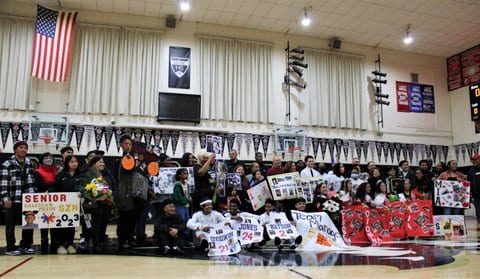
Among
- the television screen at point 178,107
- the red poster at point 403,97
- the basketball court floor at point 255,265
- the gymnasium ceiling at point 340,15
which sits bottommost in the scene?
the basketball court floor at point 255,265

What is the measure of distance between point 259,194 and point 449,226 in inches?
148

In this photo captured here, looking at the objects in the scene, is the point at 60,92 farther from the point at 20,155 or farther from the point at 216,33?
the point at 20,155

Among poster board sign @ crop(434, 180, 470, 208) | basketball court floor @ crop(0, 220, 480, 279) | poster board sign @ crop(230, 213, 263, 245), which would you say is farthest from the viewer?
poster board sign @ crop(434, 180, 470, 208)

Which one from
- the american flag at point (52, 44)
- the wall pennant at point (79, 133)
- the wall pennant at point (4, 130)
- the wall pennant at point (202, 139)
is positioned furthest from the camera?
the wall pennant at point (202, 139)

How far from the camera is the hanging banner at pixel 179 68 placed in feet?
35.9

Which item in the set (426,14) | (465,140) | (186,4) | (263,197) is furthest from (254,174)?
(465,140)

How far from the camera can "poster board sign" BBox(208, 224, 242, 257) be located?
4.96 metres

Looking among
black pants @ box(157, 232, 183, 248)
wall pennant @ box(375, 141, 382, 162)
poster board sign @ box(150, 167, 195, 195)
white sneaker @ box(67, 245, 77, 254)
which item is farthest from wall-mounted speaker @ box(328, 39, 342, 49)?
white sneaker @ box(67, 245, 77, 254)

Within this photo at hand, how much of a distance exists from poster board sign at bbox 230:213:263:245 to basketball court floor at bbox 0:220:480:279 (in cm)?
22

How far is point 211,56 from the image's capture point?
11.3 m

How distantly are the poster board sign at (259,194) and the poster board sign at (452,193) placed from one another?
357 cm

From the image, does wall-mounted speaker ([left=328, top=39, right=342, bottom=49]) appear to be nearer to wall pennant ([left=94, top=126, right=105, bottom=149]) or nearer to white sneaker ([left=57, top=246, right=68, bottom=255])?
wall pennant ([left=94, top=126, right=105, bottom=149])

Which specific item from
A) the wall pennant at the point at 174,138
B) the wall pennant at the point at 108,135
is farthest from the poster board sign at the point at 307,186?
the wall pennant at the point at 108,135

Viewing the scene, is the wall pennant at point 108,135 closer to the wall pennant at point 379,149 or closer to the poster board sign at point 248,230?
the poster board sign at point 248,230
